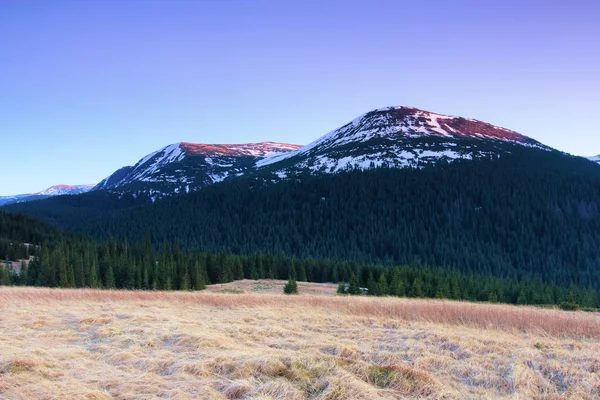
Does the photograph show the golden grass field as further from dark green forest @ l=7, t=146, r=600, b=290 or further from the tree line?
dark green forest @ l=7, t=146, r=600, b=290

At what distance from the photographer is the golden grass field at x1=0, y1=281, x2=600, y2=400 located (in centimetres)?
737

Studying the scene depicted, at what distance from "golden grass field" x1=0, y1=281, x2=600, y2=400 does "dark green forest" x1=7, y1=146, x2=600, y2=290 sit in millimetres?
109803

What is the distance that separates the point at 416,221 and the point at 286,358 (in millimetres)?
157120

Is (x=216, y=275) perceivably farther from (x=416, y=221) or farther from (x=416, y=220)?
(x=416, y=220)

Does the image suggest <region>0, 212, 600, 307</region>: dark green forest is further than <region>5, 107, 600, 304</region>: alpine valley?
No

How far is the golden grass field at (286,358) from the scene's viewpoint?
7371 millimetres

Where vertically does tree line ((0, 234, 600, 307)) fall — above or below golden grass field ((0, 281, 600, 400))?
below

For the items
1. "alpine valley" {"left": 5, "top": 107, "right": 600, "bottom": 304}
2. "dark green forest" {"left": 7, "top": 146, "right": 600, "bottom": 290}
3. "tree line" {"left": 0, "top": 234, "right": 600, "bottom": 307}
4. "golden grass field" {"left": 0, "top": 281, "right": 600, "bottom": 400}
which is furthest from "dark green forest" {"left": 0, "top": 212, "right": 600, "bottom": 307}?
"alpine valley" {"left": 5, "top": 107, "right": 600, "bottom": 304}

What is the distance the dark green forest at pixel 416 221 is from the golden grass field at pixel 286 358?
10980 cm

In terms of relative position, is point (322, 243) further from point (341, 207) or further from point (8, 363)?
point (8, 363)

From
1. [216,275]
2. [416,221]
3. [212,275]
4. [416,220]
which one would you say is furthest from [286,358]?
[416,220]

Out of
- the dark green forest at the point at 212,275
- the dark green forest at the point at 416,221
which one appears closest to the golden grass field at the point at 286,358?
the dark green forest at the point at 212,275

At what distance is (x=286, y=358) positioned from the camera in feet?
29.3

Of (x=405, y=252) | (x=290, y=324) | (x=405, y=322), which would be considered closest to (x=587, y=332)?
(x=405, y=322)
